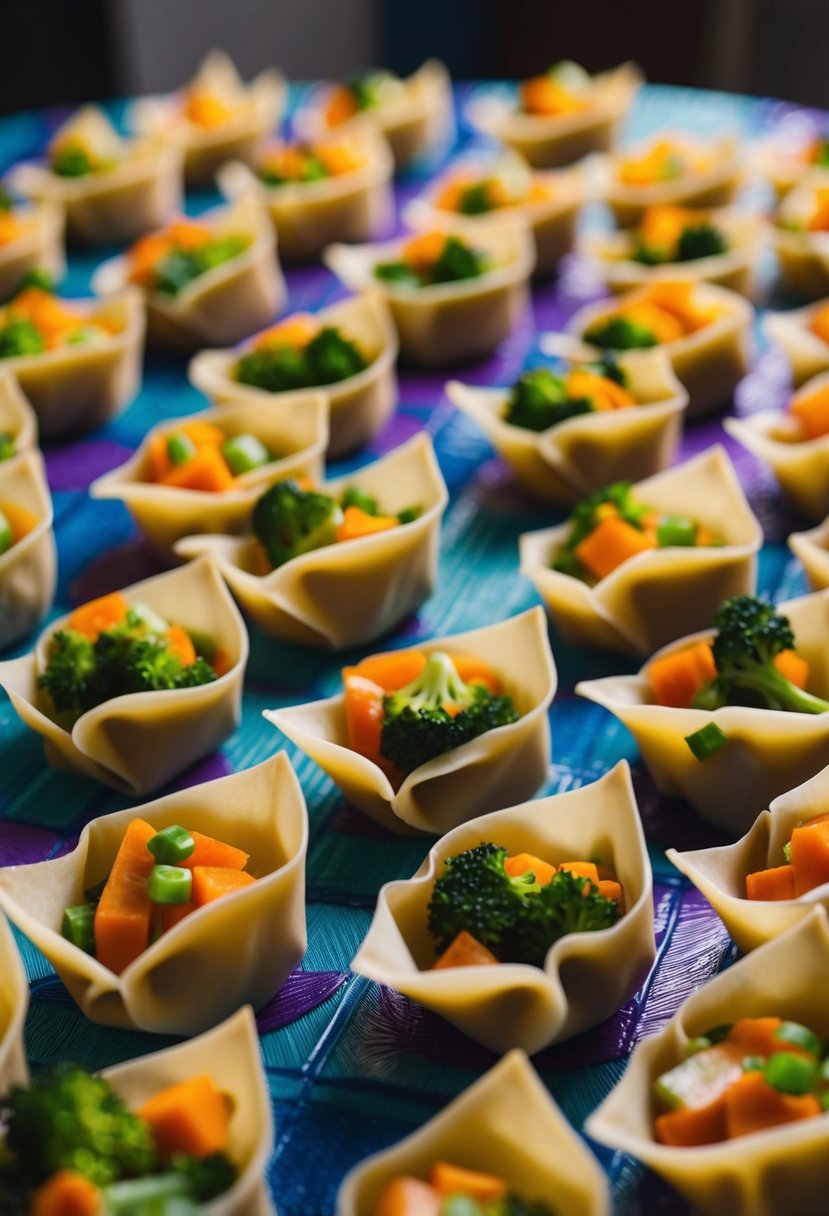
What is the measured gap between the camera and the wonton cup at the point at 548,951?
1.88 meters

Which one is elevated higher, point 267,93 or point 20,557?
point 267,93

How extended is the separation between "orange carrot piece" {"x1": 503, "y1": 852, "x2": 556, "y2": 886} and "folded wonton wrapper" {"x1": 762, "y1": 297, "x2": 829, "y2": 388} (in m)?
1.77

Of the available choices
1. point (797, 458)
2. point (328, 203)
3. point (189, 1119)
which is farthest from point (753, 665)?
point (328, 203)

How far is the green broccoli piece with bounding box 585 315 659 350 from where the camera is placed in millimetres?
3397

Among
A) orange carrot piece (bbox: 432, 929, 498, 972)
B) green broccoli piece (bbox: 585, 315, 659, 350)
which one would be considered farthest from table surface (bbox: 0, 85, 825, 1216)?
green broccoli piece (bbox: 585, 315, 659, 350)

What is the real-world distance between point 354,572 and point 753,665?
812 millimetres

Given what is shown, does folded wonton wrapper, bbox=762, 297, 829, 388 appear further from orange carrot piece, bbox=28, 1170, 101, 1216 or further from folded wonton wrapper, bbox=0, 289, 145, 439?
orange carrot piece, bbox=28, 1170, 101, 1216

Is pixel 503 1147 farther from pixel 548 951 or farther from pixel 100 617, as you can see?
pixel 100 617

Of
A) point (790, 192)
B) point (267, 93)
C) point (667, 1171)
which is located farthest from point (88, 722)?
point (267, 93)

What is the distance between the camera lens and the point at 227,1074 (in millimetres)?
1764

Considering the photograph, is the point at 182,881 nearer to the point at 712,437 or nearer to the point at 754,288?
the point at 712,437

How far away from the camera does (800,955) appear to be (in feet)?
6.01

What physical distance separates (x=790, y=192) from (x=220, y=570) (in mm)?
2286

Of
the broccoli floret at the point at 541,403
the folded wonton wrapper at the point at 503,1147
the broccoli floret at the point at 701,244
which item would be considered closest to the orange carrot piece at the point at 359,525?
the broccoli floret at the point at 541,403
